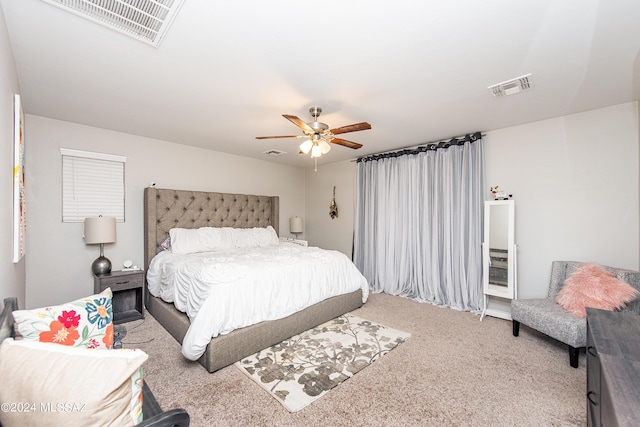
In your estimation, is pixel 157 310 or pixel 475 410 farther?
pixel 157 310

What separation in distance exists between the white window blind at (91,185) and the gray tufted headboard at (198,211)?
1.13ft

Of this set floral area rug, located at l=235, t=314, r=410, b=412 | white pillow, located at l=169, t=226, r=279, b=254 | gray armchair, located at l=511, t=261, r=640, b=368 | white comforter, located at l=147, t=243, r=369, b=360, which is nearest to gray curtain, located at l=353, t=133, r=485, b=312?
gray armchair, located at l=511, t=261, r=640, b=368

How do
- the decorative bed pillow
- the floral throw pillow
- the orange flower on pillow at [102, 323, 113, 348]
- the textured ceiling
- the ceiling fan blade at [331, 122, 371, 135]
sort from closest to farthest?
the decorative bed pillow, the floral throw pillow, the orange flower on pillow at [102, 323, 113, 348], the textured ceiling, the ceiling fan blade at [331, 122, 371, 135]

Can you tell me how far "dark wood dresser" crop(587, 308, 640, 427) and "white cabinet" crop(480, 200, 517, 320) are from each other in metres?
1.57

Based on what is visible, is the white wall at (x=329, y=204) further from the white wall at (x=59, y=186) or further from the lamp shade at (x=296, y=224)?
the white wall at (x=59, y=186)

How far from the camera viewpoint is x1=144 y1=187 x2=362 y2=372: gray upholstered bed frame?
2.28 meters

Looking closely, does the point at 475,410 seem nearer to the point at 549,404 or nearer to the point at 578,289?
the point at 549,404

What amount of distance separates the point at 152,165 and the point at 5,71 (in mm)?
2370

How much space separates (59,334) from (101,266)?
2406 mm

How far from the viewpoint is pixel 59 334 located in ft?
3.93

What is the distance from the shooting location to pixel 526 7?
142 centimetres

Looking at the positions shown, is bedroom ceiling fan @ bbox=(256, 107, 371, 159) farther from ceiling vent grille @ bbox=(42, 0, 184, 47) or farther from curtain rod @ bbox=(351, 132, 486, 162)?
curtain rod @ bbox=(351, 132, 486, 162)

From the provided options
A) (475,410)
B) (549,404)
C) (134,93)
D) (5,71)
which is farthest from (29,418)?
(549,404)

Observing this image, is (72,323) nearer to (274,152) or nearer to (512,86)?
(512,86)
